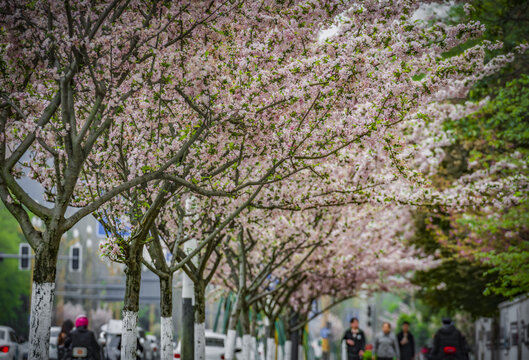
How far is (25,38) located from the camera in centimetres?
1084

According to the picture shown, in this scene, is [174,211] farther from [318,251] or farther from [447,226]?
[447,226]

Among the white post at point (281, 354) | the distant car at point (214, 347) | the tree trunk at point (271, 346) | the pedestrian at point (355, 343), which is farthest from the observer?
the white post at point (281, 354)

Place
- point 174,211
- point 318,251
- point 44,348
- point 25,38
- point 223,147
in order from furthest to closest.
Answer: point 318,251 < point 174,211 < point 223,147 < point 25,38 < point 44,348

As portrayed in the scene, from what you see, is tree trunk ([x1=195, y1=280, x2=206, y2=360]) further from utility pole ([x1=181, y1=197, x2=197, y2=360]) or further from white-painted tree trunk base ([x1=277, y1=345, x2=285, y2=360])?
white-painted tree trunk base ([x1=277, y1=345, x2=285, y2=360])

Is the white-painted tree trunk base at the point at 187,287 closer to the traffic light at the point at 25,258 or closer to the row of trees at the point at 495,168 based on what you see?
the row of trees at the point at 495,168

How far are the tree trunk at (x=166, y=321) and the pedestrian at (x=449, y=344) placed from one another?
6.67 meters

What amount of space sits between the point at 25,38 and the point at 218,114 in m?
2.78

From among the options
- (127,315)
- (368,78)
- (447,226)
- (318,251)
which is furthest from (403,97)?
(447,226)

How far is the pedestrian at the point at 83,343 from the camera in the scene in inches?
652

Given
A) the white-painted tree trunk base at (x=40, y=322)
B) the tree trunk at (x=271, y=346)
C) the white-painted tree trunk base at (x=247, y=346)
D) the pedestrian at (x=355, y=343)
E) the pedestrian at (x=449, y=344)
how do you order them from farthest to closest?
the tree trunk at (x=271, y=346), the white-painted tree trunk base at (x=247, y=346), the pedestrian at (x=355, y=343), the pedestrian at (x=449, y=344), the white-painted tree trunk base at (x=40, y=322)

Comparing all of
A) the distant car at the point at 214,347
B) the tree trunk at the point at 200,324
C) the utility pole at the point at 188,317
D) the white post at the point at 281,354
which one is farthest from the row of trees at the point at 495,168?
the distant car at the point at 214,347

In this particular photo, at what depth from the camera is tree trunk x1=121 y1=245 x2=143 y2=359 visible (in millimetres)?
12125

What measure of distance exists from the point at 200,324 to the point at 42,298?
7085mm

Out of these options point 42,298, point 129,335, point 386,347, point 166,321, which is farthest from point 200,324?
point 42,298
